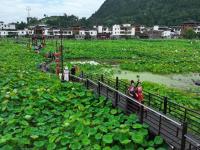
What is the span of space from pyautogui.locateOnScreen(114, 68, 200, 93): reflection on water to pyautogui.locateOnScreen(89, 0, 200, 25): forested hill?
4287 inches

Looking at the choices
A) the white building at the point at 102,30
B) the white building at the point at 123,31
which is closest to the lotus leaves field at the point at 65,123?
the white building at the point at 123,31

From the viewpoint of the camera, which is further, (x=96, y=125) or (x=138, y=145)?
(x=96, y=125)

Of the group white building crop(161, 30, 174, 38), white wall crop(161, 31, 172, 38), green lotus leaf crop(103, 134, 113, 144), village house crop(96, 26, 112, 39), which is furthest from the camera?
white wall crop(161, 31, 172, 38)

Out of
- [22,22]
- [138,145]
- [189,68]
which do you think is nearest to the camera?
[138,145]

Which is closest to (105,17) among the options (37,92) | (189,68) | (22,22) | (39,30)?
(22,22)

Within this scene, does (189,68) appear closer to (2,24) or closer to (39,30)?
(39,30)

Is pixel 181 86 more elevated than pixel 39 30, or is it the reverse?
pixel 39 30

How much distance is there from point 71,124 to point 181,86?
44.3 ft

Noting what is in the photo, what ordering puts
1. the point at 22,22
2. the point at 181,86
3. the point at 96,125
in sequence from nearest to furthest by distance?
the point at 96,125 → the point at 181,86 → the point at 22,22

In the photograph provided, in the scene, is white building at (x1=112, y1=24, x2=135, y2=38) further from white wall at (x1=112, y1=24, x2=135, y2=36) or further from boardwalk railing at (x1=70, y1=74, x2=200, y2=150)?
boardwalk railing at (x1=70, y1=74, x2=200, y2=150)

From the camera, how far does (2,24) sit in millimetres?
138375

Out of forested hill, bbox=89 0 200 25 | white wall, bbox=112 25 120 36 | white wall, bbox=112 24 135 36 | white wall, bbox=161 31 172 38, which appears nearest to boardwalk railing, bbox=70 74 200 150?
white wall, bbox=112 24 135 36

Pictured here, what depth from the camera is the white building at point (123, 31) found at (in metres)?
107

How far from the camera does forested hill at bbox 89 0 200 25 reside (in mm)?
132812
